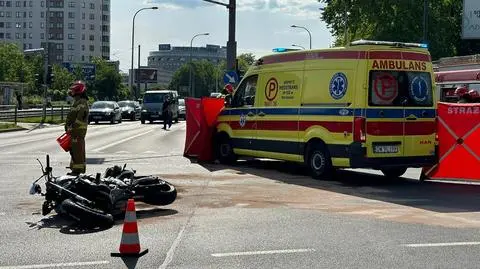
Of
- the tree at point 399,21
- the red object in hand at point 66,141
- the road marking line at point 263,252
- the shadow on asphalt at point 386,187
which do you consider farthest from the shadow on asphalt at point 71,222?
the tree at point 399,21

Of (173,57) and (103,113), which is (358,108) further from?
(173,57)

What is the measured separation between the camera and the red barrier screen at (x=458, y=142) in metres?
12.2

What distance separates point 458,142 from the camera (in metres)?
12.4

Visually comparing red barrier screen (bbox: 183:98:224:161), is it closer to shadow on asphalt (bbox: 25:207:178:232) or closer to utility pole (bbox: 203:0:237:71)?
shadow on asphalt (bbox: 25:207:178:232)

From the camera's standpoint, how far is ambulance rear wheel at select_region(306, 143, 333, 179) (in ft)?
40.6

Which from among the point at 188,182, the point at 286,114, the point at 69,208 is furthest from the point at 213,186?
the point at 69,208

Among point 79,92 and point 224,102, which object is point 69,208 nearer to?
point 79,92

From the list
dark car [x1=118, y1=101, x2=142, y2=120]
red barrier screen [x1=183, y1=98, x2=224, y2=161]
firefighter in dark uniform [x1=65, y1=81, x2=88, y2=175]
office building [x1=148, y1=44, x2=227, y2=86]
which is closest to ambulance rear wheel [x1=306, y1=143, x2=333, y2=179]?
red barrier screen [x1=183, y1=98, x2=224, y2=161]

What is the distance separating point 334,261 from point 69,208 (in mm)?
3419

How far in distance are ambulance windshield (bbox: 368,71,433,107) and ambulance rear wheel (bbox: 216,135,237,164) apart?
477cm

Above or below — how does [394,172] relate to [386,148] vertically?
below

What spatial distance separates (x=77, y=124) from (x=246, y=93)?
4831mm

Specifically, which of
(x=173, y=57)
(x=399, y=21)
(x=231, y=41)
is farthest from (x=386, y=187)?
(x=173, y=57)

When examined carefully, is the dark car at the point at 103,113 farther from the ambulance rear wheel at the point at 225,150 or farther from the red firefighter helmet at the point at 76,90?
the red firefighter helmet at the point at 76,90
